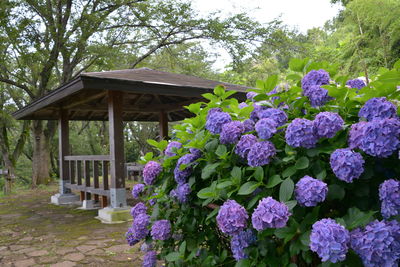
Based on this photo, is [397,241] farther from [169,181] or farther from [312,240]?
[169,181]

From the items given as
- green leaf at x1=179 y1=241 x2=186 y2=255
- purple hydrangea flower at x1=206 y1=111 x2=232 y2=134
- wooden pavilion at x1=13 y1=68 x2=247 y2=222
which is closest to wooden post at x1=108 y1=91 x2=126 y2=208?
wooden pavilion at x1=13 y1=68 x2=247 y2=222

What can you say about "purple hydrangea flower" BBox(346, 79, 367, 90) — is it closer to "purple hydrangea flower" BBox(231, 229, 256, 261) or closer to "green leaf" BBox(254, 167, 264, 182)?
"green leaf" BBox(254, 167, 264, 182)

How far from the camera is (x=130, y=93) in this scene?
7.13 meters

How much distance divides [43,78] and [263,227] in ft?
37.3

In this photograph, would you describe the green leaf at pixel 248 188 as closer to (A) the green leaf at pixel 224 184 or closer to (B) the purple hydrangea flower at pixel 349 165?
(A) the green leaf at pixel 224 184

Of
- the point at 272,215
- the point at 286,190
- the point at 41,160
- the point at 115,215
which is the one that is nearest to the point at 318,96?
the point at 286,190

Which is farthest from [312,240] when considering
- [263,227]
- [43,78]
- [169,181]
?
[43,78]

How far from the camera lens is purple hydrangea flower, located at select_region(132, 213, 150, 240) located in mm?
1774

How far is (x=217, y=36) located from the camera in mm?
11492

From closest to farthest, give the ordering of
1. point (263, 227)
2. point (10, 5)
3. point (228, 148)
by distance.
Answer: point (263, 227)
point (228, 148)
point (10, 5)

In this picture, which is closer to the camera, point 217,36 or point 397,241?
point 397,241

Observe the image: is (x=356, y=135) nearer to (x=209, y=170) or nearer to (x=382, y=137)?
(x=382, y=137)

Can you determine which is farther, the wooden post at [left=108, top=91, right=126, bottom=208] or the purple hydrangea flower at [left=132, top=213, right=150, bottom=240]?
the wooden post at [left=108, top=91, right=126, bottom=208]

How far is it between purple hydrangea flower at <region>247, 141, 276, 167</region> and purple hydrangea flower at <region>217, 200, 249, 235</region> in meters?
0.17
